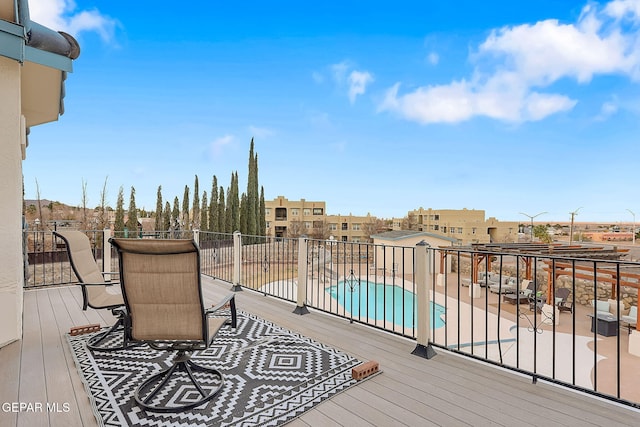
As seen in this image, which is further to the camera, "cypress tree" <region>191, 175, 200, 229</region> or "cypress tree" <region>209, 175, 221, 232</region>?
"cypress tree" <region>191, 175, 200, 229</region>

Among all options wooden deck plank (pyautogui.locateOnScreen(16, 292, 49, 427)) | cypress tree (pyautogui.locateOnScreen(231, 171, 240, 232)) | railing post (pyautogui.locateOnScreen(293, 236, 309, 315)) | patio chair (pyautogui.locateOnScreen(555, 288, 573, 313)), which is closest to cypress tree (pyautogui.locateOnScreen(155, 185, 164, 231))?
cypress tree (pyautogui.locateOnScreen(231, 171, 240, 232))

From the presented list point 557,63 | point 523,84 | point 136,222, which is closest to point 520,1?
point 557,63

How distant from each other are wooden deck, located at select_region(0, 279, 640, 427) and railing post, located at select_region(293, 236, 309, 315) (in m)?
0.94

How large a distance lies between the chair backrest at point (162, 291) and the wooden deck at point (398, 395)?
601 millimetres

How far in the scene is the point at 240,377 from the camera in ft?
8.41

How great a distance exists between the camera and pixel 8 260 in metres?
3.15

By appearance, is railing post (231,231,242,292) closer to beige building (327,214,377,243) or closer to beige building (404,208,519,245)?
beige building (404,208,519,245)

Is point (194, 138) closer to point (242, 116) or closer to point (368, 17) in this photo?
point (242, 116)

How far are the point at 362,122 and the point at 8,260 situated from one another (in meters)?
26.1

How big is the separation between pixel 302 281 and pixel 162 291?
2.39 m

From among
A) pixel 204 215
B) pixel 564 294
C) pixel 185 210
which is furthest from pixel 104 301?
pixel 185 210

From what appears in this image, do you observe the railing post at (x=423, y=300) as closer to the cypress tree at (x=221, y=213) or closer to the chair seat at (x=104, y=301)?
the chair seat at (x=104, y=301)

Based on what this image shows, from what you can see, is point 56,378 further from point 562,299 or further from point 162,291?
point 562,299

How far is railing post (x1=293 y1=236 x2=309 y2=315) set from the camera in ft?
14.3
